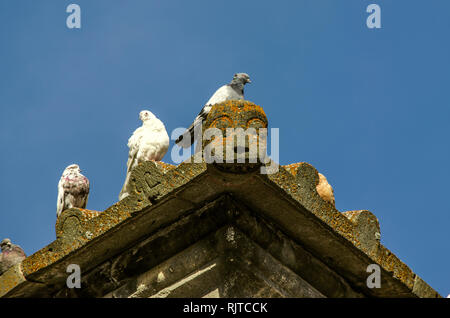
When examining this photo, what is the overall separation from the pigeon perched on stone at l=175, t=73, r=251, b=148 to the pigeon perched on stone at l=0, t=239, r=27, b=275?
2330mm

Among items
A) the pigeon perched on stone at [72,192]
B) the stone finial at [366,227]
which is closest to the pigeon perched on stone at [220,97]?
the pigeon perched on stone at [72,192]

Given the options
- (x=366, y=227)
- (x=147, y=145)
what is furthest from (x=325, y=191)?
(x=147, y=145)

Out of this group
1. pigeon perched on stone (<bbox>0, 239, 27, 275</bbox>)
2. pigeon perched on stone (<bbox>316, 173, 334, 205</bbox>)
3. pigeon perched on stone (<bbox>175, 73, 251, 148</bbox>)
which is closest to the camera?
pigeon perched on stone (<bbox>316, 173, 334, 205</bbox>)

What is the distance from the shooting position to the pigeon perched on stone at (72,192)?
10359mm

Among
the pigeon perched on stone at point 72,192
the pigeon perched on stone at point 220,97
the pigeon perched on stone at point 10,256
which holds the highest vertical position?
the pigeon perched on stone at point 220,97

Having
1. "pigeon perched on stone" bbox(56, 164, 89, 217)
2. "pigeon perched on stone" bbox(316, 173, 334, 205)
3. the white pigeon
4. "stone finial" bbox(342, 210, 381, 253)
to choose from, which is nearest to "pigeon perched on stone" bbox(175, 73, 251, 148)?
the white pigeon

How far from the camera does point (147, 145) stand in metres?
11.0

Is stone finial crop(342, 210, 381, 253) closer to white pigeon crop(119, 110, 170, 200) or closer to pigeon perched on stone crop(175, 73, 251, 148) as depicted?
pigeon perched on stone crop(175, 73, 251, 148)

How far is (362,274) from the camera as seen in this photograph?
880 cm

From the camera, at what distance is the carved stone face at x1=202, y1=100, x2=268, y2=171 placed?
7805mm

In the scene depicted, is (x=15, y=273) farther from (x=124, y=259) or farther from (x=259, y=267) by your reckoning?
(x=259, y=267)

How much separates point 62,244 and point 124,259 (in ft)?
1.84

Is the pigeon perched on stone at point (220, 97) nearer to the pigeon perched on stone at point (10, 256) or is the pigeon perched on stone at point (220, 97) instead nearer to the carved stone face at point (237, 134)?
the pigeon perched on stone at point (10, 256)

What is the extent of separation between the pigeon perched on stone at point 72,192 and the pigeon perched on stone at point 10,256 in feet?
1.91
